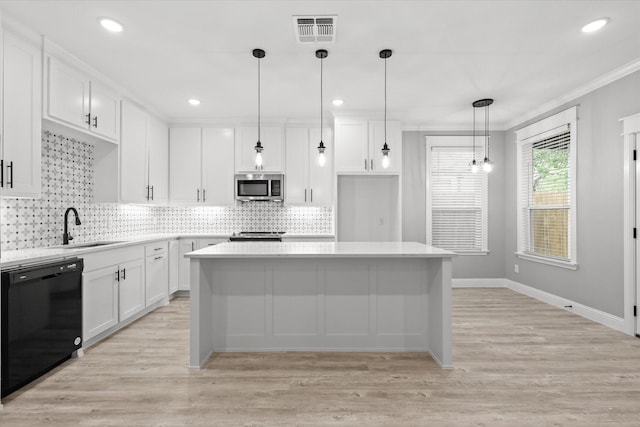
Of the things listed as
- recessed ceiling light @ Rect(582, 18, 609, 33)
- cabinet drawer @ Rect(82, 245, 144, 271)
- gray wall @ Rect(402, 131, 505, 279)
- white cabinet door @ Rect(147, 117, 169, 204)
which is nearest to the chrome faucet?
cabinet drawer @ Rect(82, 245, 144, 271)

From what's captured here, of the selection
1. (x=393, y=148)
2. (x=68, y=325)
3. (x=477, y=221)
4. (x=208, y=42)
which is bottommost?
(x=68, y=325)

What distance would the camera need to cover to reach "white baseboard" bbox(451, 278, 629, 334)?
148 inches

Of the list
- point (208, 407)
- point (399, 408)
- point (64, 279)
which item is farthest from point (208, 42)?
point (399, 408)

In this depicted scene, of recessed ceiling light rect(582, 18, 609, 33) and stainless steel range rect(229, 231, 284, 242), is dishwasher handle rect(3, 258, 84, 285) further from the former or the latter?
recessed ceiling light rect(582, 18, 609, 33)

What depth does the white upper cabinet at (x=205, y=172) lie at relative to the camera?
18.0 feet

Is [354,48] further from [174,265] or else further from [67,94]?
[174,265]

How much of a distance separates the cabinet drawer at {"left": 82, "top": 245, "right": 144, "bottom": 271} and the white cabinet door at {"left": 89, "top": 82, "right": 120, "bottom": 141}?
123 cm

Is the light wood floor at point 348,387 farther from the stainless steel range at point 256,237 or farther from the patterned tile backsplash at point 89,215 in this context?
the stainless steel range at point 256,237

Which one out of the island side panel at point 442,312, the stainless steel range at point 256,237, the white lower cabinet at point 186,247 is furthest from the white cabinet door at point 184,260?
the island side panel at point 442,312

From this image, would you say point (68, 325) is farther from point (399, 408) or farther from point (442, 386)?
point (442, 386)

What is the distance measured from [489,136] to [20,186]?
6013 mm

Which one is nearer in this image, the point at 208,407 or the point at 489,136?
the point at 208,407

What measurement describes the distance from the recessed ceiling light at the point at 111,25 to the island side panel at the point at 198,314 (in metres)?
1.89

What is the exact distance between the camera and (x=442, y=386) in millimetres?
2498
